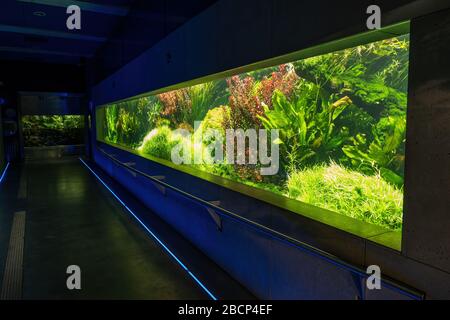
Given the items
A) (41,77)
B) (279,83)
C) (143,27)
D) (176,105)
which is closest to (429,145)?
(279,83)

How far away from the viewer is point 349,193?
229 cm

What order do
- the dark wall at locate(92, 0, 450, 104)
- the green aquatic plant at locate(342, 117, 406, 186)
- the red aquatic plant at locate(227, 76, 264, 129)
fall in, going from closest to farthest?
the dark wall at locate(92, 0, 450, 104) → the green aquatic plant at locate(342, 117, 406, 186) → the red aquatic plant at locate(227, 76, 264, 129)

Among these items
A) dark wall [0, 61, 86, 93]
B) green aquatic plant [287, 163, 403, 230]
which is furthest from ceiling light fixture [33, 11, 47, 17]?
green aquatic plant [287, 163, 403, 230]

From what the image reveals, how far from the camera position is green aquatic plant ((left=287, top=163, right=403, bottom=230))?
2.03 metres

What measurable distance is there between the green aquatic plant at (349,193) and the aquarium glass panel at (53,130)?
1782 centimetres

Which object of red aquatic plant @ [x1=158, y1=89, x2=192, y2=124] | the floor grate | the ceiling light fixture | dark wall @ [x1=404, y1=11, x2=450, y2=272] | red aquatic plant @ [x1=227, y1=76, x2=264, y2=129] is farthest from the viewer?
the ceiling light fixture

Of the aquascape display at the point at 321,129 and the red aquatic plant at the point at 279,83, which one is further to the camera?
the red aquatic plant at the point at 279,83

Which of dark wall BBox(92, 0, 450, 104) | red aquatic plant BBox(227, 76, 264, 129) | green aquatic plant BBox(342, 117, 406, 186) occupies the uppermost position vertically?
dark wall BBox(92, 0, 450, 104)

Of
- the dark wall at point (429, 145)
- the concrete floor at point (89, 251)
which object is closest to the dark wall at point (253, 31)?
the dark wall at point (429, 145)

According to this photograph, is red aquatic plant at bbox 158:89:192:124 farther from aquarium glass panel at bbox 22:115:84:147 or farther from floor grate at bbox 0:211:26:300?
aquarium glass panel at bbox 22:115:84:147

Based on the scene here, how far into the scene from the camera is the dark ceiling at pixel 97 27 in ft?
15.8

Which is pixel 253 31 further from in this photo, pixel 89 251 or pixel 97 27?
pixel 97 27

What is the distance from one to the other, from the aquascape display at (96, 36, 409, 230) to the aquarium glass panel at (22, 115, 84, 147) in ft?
54.7

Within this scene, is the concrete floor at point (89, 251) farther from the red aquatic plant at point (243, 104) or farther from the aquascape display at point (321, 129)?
the red aquatic plant at point (243, 104)
